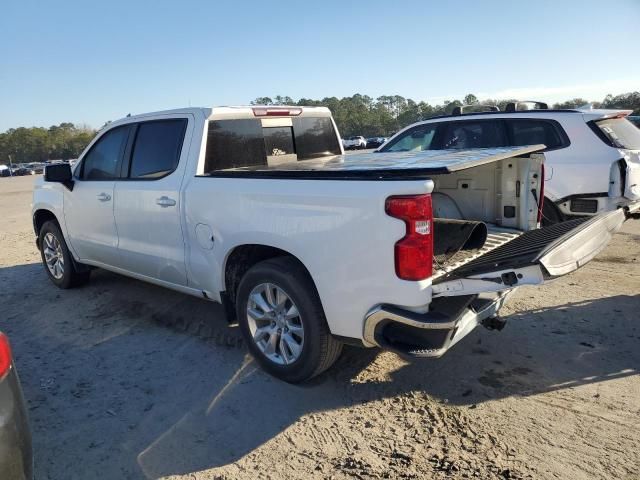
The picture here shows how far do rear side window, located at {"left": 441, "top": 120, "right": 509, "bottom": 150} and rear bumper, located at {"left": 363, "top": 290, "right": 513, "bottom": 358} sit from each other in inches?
175

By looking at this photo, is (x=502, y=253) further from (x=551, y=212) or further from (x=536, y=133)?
(x=536, y=133)

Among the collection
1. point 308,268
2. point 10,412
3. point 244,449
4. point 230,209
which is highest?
point 230,209

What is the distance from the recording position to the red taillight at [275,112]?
4699 mm

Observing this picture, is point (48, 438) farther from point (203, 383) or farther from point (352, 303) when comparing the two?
point (352, 303)

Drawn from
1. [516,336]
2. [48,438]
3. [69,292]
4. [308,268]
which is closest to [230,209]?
[308,268]

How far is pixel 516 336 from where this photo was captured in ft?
14.3

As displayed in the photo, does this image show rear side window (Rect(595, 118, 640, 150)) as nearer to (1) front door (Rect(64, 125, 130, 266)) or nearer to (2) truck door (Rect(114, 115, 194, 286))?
(2) truck door (Rect(114, 115, 194, 286))

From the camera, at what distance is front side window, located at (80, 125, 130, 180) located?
5.09 m

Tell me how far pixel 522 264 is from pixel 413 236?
592mm

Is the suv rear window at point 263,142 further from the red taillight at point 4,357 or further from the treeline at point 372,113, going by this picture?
the treeline at point 372,113

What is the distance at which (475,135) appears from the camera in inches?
285

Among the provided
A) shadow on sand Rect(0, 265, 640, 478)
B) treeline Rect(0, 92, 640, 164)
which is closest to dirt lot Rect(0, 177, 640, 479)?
shadow on sand Rect(0, 265, 640, 478)

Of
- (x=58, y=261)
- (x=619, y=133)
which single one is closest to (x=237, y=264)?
(x=58, y=261)

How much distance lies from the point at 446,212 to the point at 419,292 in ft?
6.65
